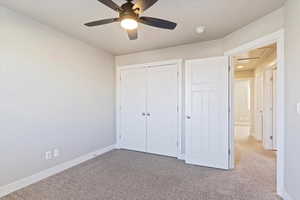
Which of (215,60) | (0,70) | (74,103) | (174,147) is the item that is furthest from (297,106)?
(0,70)

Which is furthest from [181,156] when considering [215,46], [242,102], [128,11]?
[242,102]

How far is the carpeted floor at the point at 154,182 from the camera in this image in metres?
2.17

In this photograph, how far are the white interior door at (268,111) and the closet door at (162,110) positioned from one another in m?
2.47

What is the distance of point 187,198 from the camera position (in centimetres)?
211

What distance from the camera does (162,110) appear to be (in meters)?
3.77

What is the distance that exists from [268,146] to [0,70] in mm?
5448

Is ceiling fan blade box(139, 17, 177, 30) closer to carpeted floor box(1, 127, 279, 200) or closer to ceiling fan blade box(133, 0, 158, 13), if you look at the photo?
ceiling fan blade box(133, 0, 158, 13)

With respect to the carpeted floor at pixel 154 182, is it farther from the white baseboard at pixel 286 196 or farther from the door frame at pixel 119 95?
the door frame at pixel 119 95

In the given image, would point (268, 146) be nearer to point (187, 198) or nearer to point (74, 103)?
point (187, 198)

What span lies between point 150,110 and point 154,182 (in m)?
1.70

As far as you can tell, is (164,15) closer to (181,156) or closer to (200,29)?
(200,29)

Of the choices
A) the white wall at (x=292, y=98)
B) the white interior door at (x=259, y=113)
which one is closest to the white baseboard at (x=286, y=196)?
the white wall at (x=292, y=98)

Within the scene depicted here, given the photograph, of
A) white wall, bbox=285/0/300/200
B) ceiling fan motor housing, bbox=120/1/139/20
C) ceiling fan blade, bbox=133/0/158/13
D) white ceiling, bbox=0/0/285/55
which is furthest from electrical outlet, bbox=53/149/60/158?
white wall, bbox=285/0/300/200

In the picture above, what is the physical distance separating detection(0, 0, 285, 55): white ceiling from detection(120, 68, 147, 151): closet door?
3.34ft
